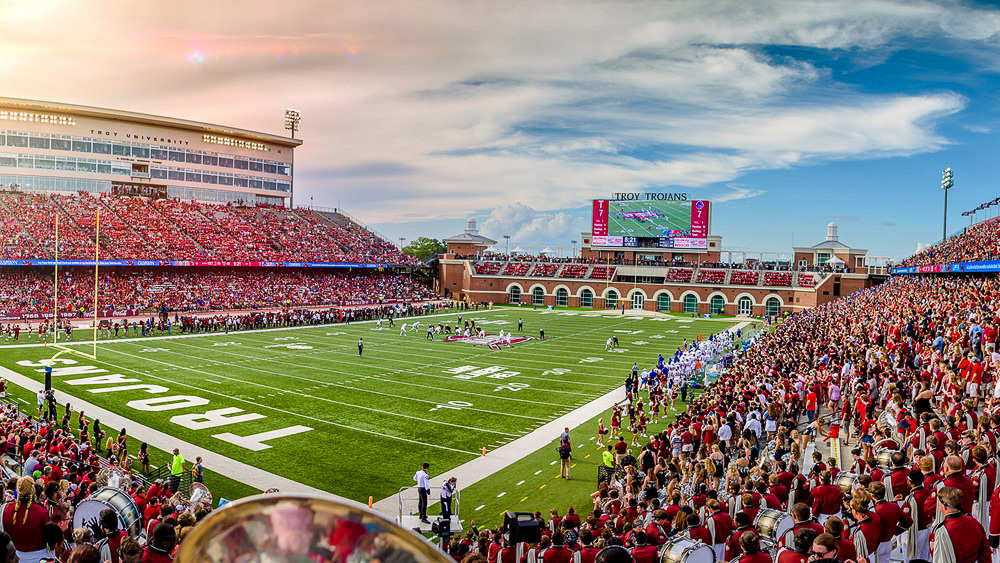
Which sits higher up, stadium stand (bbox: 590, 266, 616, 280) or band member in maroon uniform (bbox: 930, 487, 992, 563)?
stadium stand (bbox: 590, 266, 616, 280)

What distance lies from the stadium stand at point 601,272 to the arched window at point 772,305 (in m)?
15.4

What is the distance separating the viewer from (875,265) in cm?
6762

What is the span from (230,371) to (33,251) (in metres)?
30.3

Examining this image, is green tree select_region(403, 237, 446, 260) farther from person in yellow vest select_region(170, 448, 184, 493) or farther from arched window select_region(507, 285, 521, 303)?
person in yellow vest select_region(170, 448, 184, 493)

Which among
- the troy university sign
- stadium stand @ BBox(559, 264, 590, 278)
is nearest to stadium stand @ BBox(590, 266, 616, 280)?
stadium stand @ BBox(559, 264, 590, 278)

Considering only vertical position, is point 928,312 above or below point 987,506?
above

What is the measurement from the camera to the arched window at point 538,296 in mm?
71438

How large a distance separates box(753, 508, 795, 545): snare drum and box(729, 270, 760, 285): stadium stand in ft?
205

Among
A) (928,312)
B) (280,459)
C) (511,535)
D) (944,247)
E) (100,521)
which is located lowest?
(280,459)

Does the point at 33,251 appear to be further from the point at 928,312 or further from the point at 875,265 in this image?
the point at 875,265

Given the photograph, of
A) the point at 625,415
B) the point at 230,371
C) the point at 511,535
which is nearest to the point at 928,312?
the point at 625,415

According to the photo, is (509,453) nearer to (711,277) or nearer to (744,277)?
(711,277)

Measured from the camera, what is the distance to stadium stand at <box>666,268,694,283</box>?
67.6 metres

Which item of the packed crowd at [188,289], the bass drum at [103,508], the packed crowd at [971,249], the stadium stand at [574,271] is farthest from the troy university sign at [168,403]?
the stadium stand at [574,271]
